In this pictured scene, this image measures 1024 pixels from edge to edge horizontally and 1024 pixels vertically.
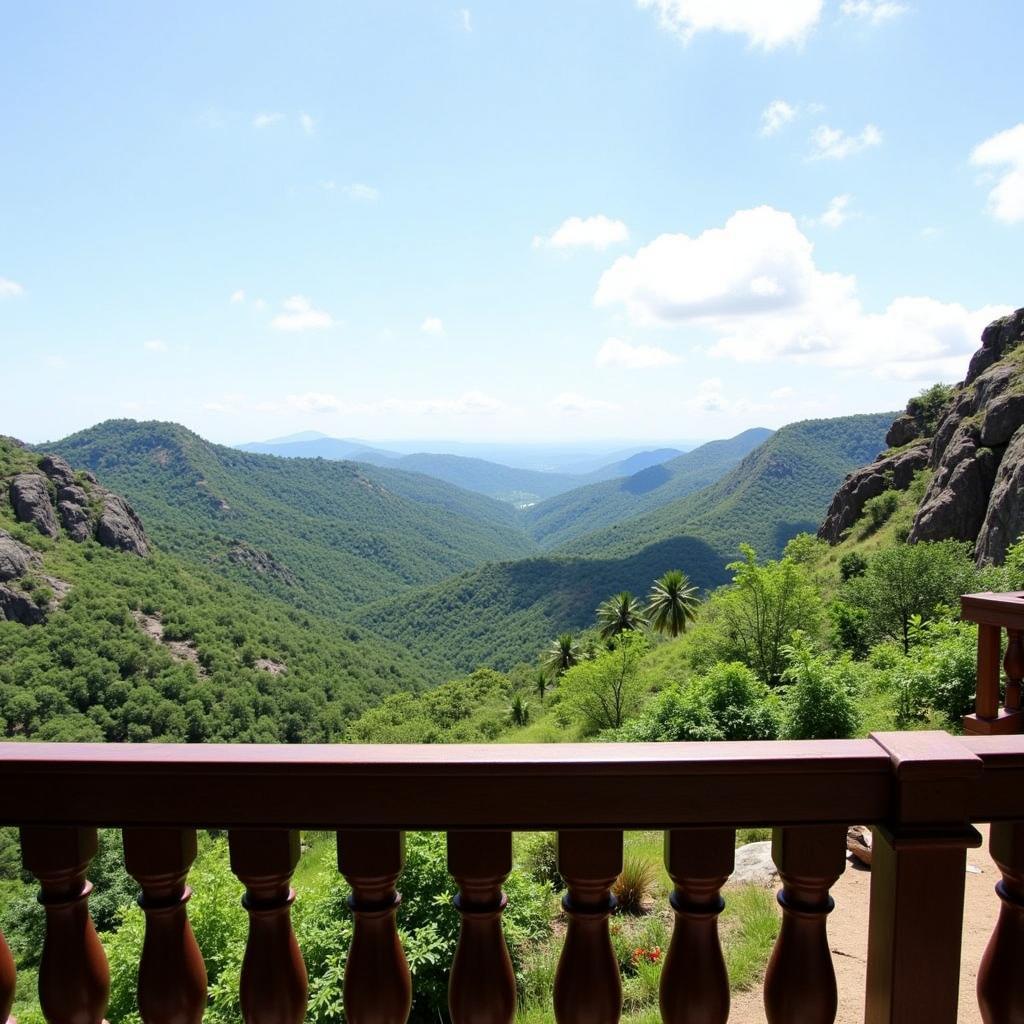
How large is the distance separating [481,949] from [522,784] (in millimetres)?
338

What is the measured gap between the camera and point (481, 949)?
1.25 metres

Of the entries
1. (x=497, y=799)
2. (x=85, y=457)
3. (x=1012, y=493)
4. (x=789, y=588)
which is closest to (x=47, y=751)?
(x=497, y=799)

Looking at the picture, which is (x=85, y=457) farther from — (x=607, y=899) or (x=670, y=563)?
(x=607, y=899)

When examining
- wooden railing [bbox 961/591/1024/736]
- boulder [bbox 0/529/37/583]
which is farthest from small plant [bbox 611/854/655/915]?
boulder [bbox 0/529/37/583]

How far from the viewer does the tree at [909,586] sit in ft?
64.5

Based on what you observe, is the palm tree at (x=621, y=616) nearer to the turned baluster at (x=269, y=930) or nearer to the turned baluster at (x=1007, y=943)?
the turned baluster at (x=1007, y=943)

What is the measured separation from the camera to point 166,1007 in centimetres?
129

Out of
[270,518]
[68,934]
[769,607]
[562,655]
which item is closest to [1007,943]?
[68,934]

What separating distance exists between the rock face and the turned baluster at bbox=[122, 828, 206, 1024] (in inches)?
1107

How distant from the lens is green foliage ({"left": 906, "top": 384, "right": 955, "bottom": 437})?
160 feet

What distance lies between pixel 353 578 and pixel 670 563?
5967 cm

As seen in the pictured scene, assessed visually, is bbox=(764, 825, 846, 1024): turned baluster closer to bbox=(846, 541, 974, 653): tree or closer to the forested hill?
bbox=(846, 541, 974, 653): tree

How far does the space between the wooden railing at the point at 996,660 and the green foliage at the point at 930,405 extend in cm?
5091

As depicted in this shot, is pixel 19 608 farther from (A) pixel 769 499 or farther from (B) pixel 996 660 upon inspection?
(A) pixel 769 499
